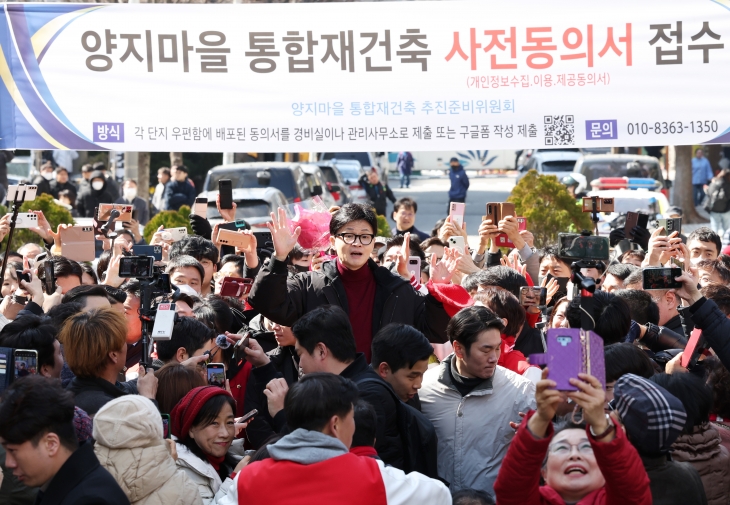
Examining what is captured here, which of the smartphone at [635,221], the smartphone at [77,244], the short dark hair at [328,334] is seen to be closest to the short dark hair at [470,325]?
the short dark hair at [328,334]

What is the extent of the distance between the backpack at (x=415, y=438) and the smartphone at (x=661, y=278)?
1334 millimetres

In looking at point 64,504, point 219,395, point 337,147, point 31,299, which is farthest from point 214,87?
point 64,504

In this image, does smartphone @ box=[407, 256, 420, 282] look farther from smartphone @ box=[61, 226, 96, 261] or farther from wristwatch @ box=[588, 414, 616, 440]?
wristwatch @ box=[588, 414, 616, 440]

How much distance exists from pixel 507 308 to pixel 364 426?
208cm

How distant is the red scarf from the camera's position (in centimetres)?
554

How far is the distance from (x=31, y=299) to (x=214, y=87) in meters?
2.47

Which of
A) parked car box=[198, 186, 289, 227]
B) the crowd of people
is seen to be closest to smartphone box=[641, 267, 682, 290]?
the crowd of people

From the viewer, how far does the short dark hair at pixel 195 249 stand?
295 inches

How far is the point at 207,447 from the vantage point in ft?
14.1

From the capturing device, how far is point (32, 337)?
4.55 metres

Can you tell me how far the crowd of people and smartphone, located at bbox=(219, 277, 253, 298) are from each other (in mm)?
20

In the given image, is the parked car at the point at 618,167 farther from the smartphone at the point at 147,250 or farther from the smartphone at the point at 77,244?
the smartphone at the point at 147,250

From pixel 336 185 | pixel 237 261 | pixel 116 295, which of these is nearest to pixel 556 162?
pixel 336 185

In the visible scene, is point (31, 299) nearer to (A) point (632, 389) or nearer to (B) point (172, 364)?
(B) point (172, 364)
